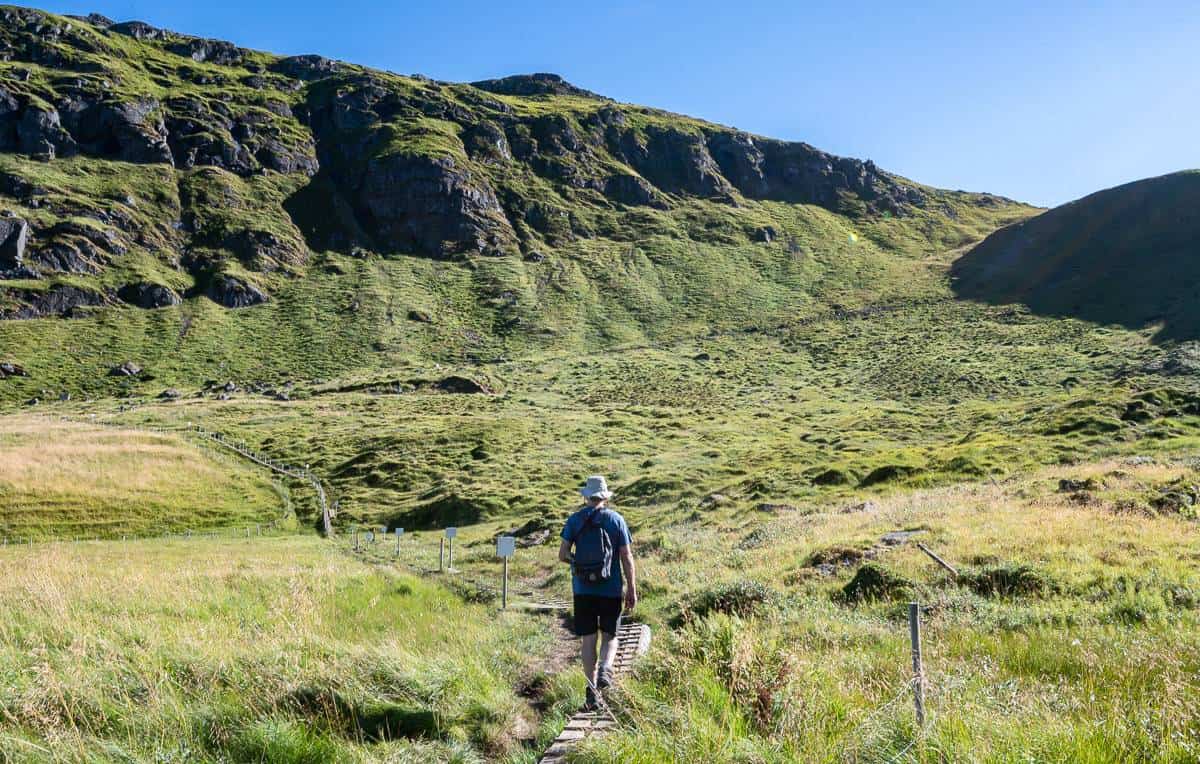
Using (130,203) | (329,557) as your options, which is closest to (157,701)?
(329,557)

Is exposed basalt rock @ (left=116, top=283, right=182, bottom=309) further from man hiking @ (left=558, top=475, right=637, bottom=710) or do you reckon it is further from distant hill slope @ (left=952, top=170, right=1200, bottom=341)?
distant hill slope @ (left=952, top=170, right=1200, bottom=341)

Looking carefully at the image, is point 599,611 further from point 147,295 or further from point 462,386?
point 147,295

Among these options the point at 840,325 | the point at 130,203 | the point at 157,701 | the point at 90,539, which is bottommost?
the point at 90,539

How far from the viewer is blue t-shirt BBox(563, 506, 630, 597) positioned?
684 cm

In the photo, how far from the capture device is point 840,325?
354 feet

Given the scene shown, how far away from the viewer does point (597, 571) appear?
22.0ft

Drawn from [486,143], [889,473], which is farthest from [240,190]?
[889,473]

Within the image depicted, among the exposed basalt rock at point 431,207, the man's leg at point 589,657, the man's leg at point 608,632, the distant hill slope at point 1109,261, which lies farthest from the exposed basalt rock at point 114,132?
the man's leg at point 589,657

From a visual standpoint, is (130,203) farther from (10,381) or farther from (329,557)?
(329,557)

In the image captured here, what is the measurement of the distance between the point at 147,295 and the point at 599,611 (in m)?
138

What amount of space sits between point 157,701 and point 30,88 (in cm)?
21643

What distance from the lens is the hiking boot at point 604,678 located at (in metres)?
6.16

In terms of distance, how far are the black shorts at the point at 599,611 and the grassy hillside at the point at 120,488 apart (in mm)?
34666

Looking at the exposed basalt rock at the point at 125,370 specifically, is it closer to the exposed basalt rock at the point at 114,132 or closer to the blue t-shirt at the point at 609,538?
the exposed basalt rock at the point at 114,132
